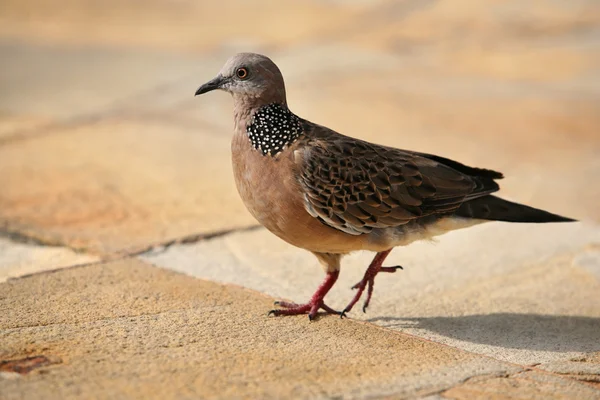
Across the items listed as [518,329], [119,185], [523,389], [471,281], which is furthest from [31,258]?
[523,389]

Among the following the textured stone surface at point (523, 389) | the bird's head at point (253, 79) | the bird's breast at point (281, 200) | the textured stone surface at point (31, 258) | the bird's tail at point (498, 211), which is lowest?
the textured stone surface at point (31, 258)

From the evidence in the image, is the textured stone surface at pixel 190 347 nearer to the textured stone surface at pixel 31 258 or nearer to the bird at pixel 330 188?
the textured stone surface at pixel 31 258

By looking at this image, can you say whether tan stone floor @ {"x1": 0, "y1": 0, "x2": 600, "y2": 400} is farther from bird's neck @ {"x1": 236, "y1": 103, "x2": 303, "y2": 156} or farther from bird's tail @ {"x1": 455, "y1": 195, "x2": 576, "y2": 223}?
bird's neck @ {"x1": 236, "y1": 103, "x2": 303, "y2": 156}

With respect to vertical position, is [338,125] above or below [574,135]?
below

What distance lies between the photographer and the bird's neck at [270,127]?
5066 mm

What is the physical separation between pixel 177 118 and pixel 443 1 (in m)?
5.87

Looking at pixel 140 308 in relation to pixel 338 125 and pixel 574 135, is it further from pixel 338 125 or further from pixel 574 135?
pixel 574 135

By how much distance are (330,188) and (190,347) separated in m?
1.22

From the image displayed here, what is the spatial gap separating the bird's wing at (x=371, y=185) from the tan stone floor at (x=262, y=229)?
612mm

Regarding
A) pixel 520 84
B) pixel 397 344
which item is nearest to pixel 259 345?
pixel 397 344

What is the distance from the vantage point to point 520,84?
414 inches

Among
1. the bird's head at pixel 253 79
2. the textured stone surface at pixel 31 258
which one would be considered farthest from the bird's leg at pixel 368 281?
the textured stone surface at pixel 31 258

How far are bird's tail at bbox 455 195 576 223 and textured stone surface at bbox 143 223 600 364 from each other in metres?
0.58

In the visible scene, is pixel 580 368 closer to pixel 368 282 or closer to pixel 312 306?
pixel 368 282
